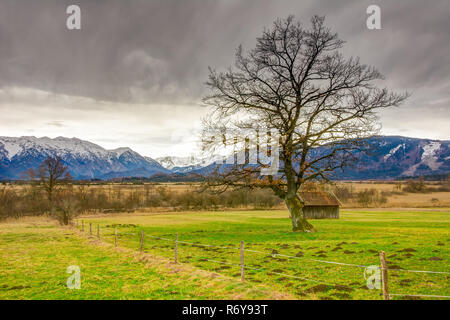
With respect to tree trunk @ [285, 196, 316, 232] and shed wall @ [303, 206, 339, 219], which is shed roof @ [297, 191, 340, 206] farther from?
tree trunk @ [285, 196, 316, 232]

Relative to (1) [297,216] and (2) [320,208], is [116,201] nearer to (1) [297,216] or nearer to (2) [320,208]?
(2) [320,208]

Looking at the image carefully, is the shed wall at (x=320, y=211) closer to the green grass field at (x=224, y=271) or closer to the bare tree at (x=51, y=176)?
the green grass field at (x=224, y=271)

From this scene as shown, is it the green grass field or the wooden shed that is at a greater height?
the green grass field

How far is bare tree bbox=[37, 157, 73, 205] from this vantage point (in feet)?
228

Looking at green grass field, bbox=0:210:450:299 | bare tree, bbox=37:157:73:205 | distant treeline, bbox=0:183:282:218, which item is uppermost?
bare tree, bbox=37:157:73:205

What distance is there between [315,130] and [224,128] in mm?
7718

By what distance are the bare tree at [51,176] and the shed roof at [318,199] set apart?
5476 centimetres

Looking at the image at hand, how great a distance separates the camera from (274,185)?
88.1ft

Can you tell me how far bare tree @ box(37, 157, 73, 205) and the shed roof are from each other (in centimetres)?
5476

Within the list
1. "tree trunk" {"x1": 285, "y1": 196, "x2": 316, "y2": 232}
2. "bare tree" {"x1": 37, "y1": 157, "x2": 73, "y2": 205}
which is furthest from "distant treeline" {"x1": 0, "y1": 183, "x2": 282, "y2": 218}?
"tree trunk" {"x1": 285, "y1": 196, "x2": 316, "y2": 232}
